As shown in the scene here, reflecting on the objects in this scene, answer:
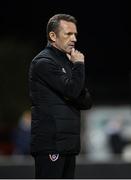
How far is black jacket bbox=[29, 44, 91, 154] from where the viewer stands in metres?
3.53

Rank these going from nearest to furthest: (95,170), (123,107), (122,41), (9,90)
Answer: (95,170) → (9,90) → (122,41) → (123,107)

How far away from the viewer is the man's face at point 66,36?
Answer: 3.65 meters

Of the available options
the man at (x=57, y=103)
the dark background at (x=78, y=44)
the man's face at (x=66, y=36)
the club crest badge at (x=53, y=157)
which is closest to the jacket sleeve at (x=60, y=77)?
the man at (x=57, y=103)

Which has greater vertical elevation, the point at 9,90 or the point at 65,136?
the point at 65,136

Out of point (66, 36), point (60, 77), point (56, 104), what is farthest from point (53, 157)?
point (66, 36)

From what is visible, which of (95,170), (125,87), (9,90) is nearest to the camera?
(95,170)

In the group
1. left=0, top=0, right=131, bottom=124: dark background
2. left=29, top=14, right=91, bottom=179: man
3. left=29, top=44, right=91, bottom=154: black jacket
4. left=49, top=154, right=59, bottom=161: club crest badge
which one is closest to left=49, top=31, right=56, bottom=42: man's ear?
left=29, top=14, right=91, bottom=179: man

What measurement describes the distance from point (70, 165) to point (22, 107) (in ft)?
32.2

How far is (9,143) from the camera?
12.7m

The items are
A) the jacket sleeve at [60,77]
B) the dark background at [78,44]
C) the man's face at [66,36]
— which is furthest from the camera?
the dark background at [78,44]

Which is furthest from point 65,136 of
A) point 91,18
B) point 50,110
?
point 91,18

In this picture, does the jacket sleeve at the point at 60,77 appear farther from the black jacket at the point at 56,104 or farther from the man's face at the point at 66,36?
the man's face at the point at 66,36

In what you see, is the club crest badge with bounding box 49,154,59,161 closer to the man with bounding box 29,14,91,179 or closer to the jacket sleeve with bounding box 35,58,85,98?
the man with bounding box 29,14,91,179

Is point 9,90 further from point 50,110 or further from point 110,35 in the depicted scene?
point 50,110
